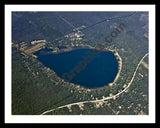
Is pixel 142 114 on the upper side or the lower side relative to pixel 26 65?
lower

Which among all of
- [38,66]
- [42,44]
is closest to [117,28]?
[42,44]

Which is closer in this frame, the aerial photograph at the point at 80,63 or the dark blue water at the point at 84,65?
the aerial photograph at the point at 80,63

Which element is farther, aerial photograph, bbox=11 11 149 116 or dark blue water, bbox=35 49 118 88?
dark blue water, bbox=35 49 118 88

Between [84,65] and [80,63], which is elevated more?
[80,63]

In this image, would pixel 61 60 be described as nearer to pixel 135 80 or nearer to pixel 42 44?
pixel 42 44
